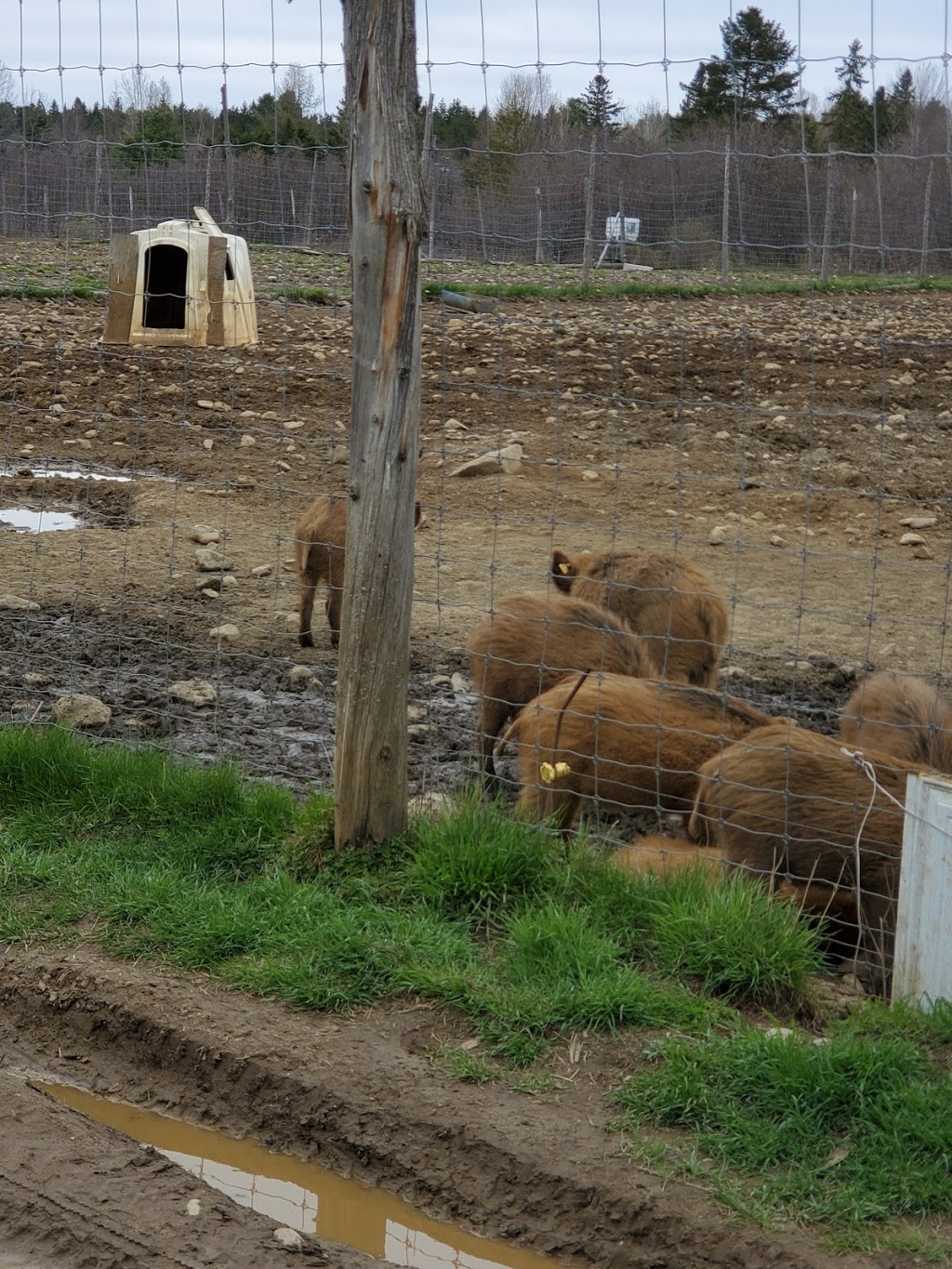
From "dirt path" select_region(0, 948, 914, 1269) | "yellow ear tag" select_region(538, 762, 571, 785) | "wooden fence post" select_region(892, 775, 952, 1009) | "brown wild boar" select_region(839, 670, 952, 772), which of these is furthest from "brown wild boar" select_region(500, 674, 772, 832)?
"dirt path" select_region(0, 948, 914, 1269)

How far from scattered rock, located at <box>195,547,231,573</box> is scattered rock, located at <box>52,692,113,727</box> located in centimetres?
255

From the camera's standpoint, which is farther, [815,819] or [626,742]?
[626,742]

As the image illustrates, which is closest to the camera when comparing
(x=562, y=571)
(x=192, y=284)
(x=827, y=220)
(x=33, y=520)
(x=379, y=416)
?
(x=379, y=416)

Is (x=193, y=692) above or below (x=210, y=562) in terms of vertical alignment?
below

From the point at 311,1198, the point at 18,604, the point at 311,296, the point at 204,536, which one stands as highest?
the point at 311,296

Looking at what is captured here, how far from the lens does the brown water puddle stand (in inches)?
132

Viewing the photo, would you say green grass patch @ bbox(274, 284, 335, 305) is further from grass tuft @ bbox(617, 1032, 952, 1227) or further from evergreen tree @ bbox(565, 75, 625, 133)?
grass tuft @ bbox(617, 1032, 952, 1227)

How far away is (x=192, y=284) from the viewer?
14.1 m

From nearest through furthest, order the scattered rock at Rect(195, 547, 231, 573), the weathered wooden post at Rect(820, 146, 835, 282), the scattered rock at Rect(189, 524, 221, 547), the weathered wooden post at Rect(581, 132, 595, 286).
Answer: the weathered wooden post at Rect(820, 146, 835, 282), the weathered wooden post at Rect(581, 132, 595, 286), the scattered rock at Rect(195, 547, 231, 573), the scattered rock at Rect(189, 524, 221, 547)

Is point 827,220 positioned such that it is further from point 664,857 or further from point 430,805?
point 430,805

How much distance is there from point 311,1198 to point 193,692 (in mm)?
3264

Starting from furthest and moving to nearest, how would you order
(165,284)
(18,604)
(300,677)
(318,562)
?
(165,284), (18,604), (318,562), (300,677)

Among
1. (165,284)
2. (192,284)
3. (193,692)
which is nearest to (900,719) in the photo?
(193,692)

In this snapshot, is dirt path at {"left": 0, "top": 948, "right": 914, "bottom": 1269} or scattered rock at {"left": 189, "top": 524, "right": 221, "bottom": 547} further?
scattered rock at {"left": 189, "top": 524, "right": 221, "bottom": 547}
